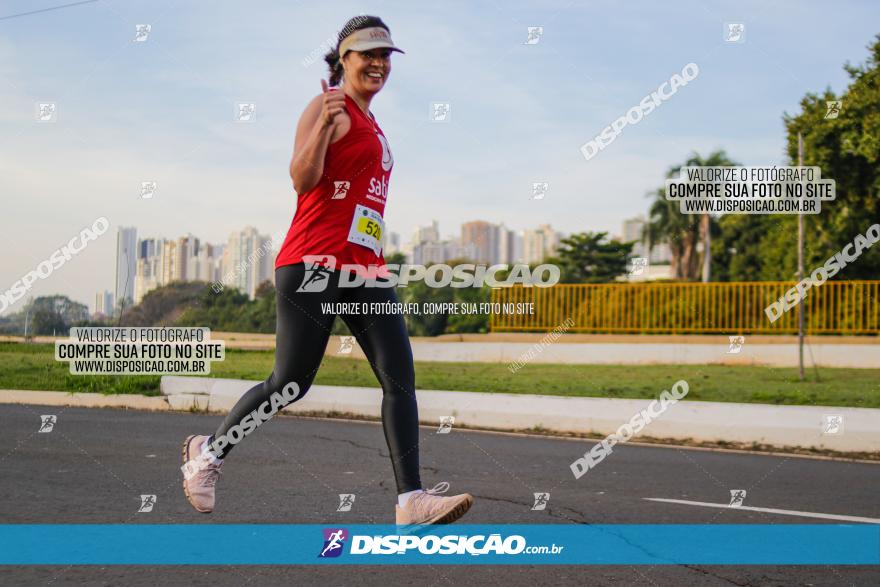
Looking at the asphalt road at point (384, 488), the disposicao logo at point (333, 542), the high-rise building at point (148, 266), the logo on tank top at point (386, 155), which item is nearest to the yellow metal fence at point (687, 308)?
the high-rise building at point (148, 266)

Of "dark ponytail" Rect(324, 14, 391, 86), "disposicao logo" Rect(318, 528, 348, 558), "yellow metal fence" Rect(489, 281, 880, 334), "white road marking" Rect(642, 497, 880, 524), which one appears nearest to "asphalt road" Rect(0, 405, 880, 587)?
"white road marking" Rect(642, 497, 880, 524)

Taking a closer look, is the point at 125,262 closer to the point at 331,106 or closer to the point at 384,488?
the point at 384,488

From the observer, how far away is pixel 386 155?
410 cm

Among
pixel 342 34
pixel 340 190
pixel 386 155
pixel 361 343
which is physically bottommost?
pixel 361 343

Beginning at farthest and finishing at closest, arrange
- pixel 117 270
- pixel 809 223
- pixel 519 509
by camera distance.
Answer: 1. pixel 809 223
2. pixel 117 270
3. pixel 519 509

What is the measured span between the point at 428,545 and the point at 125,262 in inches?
337

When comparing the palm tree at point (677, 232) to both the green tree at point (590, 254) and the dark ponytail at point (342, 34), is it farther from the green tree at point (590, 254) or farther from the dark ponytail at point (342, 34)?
the dark ponytail at point (342, 34)

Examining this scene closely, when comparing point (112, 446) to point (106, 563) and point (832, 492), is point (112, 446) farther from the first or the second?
point (832, 492)

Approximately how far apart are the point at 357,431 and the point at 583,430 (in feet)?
8.47

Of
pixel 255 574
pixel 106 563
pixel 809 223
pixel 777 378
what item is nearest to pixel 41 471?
pixel 106 563

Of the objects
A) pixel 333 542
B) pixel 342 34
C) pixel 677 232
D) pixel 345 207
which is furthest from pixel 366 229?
pixel 677 232

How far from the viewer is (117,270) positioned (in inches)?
466

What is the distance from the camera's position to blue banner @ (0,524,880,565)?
4.08m

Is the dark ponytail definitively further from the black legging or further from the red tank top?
the black legging
